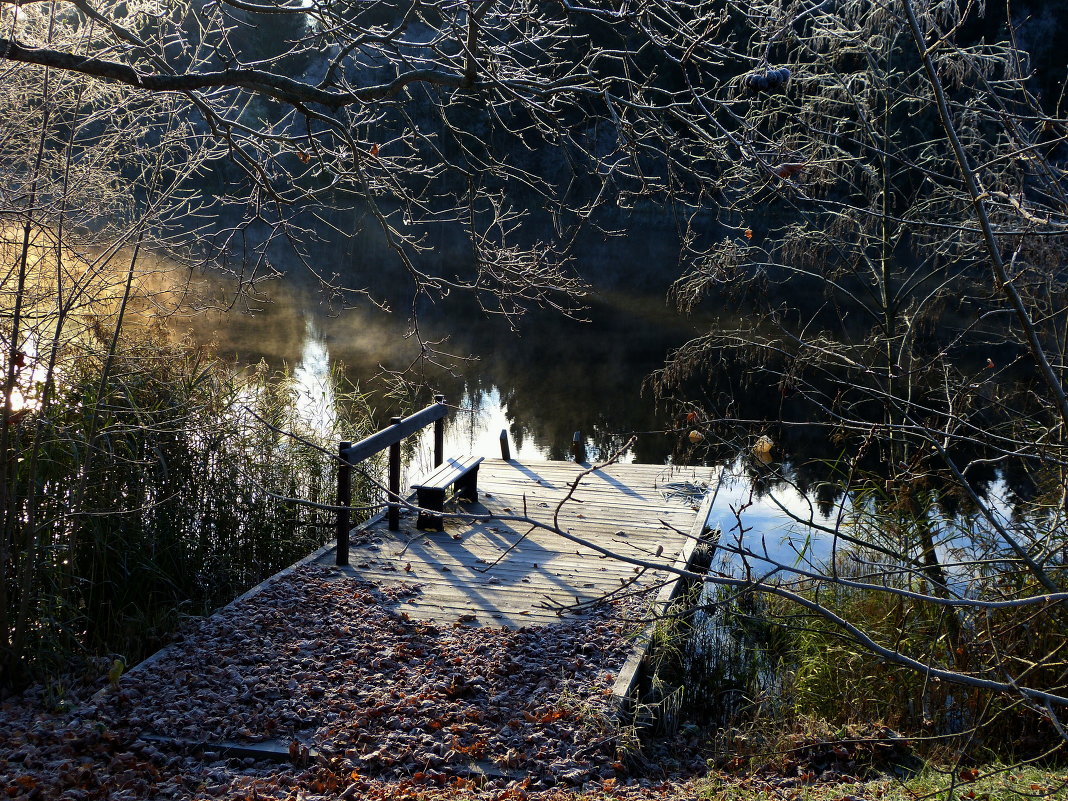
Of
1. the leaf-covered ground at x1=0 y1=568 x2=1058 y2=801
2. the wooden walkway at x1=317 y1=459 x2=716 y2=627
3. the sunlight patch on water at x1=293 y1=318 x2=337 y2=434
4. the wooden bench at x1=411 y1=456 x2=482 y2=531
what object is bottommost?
the leaf-covered ground at x1=0 y1=568 x2=1058 y2=801

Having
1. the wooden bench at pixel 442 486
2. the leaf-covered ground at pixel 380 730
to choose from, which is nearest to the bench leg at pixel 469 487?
the wooden bench at pixel 442 486

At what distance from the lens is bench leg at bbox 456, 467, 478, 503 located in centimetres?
892

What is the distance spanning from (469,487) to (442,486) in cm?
131

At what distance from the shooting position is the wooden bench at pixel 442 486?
25.3ft

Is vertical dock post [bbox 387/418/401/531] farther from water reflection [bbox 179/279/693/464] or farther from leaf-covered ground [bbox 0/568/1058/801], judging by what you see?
water reflection [bbox 179/279/693/464]

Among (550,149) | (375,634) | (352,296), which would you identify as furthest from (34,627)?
(550,149)

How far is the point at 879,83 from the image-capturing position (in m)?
7.13

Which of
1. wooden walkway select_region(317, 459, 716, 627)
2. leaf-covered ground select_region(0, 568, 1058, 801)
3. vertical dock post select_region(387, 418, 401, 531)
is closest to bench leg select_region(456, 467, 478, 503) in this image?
wooden walkway select_region(317, 459, 716, 627)

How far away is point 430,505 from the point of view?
7879mm

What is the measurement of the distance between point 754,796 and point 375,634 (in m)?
2.64

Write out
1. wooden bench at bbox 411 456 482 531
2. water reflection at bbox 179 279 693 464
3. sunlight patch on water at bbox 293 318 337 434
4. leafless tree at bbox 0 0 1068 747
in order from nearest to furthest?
leafless tree at bbox 0 0 1068 747 → wooden bench at bbox 411 456 482 531 → sunlight patch on water at bbox 293 318 337 434 → water reflection at bbox 179 279 693 464

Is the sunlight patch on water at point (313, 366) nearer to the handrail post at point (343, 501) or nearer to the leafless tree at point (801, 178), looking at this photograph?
the handrail post at point (343, 501)

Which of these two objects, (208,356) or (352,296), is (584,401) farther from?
(352,296)

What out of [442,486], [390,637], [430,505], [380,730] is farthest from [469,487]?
[380,730]
